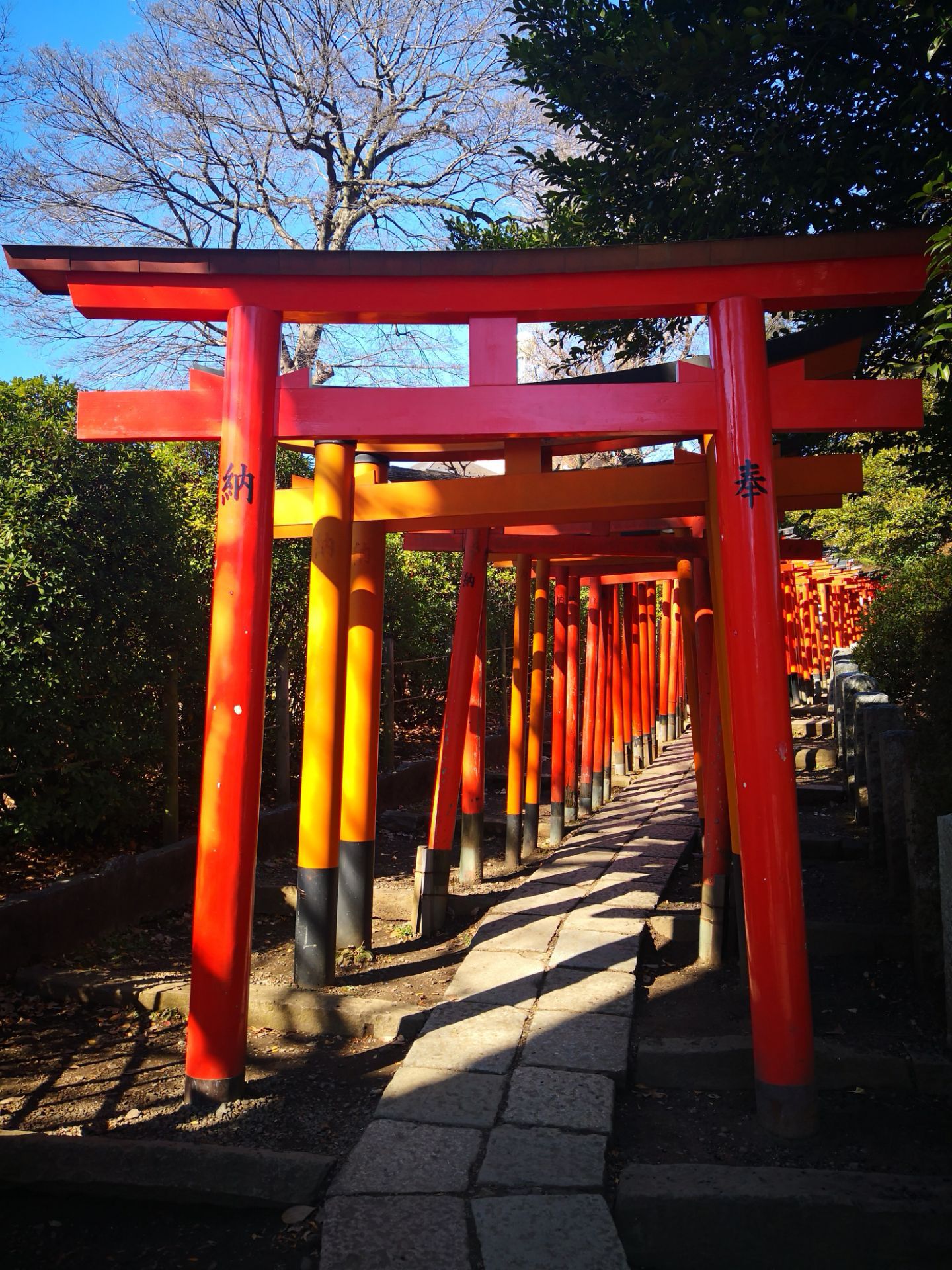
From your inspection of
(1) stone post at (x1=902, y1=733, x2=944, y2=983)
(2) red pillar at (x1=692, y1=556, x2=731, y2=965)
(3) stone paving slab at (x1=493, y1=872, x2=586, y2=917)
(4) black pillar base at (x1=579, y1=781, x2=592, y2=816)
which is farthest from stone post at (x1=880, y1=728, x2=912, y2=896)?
(4) black pillar base at (x1=579, y1=781, x2=592, y2=816)

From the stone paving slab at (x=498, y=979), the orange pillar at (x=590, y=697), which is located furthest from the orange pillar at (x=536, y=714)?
the stone paving slab at (x=498, y=979)

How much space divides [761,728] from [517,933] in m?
2.53

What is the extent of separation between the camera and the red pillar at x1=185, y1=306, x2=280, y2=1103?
144 inches

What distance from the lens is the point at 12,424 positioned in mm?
→ 5820

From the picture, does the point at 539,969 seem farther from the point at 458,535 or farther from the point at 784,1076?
the point at 458,535

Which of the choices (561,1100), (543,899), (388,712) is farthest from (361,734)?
(388,712)

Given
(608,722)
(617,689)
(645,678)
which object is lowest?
(608,722)

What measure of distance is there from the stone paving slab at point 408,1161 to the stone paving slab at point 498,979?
3.96 feet

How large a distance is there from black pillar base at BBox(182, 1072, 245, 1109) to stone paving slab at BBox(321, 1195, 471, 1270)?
2.93 ft

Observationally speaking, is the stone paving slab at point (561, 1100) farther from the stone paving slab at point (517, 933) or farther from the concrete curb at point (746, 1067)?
the stone paving slab at point (517, 933)

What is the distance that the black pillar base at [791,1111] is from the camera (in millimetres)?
3410

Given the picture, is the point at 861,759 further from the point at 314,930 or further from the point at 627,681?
the point at 627,681

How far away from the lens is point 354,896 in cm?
549

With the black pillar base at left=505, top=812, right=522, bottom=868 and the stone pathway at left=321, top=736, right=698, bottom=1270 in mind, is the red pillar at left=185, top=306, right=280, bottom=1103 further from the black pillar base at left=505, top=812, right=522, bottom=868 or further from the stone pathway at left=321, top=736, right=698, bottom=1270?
the black pillar base at left=505, top=812, right=522, bottom=868
